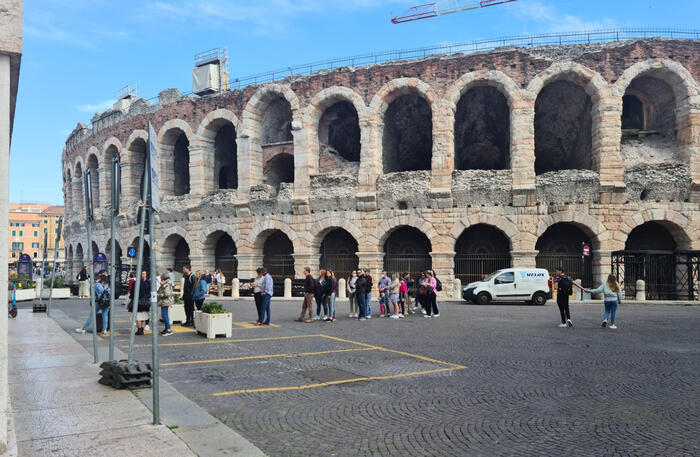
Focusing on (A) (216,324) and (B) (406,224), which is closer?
(A) (216,324)

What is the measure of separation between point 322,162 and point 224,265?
927 centimetres

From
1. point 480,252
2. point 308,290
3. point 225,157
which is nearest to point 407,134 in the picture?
point 480,252

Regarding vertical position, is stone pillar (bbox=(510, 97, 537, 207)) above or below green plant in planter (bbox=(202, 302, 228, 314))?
above

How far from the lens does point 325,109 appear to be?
2912cm

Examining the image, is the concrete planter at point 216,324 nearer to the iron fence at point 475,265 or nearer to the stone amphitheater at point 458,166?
the stone amphitheater at point 458,166

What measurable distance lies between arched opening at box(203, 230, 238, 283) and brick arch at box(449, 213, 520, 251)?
13.0 metres

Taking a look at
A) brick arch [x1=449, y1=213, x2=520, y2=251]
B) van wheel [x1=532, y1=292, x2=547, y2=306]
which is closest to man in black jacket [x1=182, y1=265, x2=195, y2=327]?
van wheel [x1=532, y1=292, x2=547, y2=306]

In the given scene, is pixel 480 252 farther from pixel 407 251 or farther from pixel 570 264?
pixel 570 264

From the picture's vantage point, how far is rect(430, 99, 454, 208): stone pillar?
2561cm

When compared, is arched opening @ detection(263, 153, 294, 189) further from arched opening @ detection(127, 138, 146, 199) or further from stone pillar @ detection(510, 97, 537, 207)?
stone pillar @ detection(510, 97, 537, 207)

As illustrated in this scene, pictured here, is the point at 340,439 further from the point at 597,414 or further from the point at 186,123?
the point at 186,123

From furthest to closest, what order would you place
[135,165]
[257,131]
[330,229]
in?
[135,165]
[257,131]
[330,229]

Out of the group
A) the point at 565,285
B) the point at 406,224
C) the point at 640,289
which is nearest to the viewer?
the point at 565,285

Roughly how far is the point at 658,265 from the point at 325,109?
1774 centimetres
